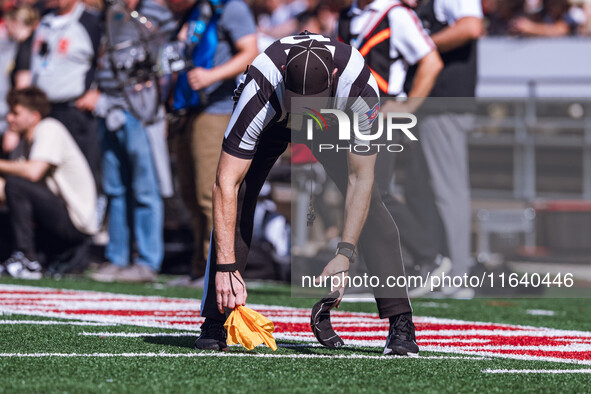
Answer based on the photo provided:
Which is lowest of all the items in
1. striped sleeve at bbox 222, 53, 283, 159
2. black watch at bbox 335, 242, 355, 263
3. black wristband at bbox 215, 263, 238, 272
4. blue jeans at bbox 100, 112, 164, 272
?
blue jeans at bbox 100, 112, 164, 272

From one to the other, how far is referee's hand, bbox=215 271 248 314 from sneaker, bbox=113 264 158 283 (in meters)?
4.43

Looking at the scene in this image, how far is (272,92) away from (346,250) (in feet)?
2.23

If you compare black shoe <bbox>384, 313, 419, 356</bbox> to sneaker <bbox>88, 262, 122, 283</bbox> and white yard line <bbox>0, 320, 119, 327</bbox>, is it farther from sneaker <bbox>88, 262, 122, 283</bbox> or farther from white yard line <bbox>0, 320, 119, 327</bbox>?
sneaker <bbox>88, 262, 122, 283</bbox>

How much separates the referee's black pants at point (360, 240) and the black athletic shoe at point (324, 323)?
0.22m

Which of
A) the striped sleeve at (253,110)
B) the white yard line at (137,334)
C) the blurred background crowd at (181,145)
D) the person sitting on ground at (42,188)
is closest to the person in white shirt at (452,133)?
the blurred background crowd at (181,145)

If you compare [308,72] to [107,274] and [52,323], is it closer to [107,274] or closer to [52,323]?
[52,323]

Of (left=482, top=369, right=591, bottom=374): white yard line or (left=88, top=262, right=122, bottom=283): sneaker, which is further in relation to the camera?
(left=88, top=262, right=122, bottom=283): sneaker

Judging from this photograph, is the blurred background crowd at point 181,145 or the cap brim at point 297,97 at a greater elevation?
the cap brim at point 297,97

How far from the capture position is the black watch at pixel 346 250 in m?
4.32

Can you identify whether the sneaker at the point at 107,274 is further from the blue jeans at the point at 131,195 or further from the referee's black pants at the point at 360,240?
the referee's black pants at the point at 360,240

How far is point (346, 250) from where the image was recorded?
433 cm

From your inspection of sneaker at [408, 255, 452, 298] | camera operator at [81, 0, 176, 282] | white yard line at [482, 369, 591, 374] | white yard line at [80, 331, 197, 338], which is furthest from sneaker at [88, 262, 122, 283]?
white yard line at [482, 369, 591, 374]

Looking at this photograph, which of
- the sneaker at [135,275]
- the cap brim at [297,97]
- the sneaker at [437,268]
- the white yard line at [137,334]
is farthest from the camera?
the sneaker at [135,275]

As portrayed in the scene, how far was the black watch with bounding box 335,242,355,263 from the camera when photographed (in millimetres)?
4324
